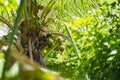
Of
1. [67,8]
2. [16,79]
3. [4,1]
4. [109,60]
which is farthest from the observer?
[67,8]

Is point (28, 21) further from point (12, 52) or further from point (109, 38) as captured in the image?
point (12, 52)

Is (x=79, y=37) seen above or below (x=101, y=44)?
above

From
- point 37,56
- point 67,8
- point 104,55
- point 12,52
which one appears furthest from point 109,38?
point 12,52

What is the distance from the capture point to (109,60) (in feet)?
5.77

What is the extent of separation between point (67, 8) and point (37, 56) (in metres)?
0.66

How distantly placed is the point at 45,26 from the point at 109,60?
1.38 ft

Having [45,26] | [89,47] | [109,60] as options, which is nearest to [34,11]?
[45,26]

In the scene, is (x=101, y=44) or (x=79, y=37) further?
(x=79, y=37)

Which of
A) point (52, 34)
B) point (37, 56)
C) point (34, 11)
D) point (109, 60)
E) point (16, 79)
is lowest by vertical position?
point (16, 79)

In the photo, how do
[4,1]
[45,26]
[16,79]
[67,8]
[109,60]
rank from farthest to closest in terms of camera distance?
[67,8]
[4,1]
[45,26]
[109,60]
[16,79]

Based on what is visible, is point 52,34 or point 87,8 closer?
point 52,34

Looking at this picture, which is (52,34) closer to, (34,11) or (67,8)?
(34,11)

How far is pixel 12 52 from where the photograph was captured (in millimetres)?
361

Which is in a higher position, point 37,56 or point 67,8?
point 67,8
